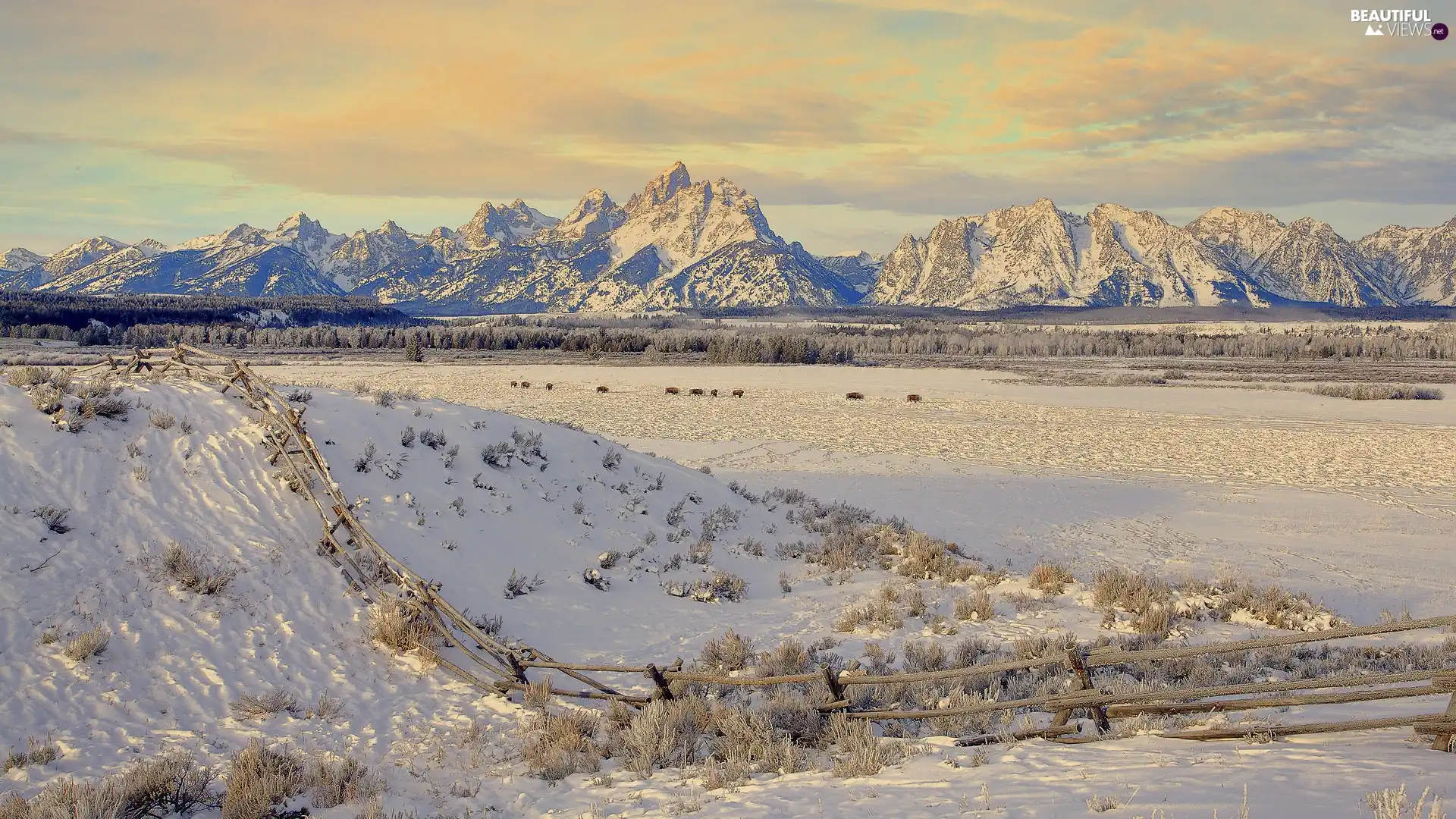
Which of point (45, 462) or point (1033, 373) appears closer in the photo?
point (45, 462)

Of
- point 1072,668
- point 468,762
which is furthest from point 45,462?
point 1072,668

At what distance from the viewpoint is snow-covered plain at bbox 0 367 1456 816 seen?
17.0 ft

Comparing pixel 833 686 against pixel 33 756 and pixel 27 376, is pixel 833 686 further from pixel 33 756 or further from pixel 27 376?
pixel 27 376

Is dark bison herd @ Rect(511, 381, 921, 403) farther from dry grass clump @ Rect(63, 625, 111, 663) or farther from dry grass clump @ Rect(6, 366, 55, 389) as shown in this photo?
dry grass clump @ Rect(63, 625, 111, 663)

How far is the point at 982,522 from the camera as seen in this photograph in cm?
1844

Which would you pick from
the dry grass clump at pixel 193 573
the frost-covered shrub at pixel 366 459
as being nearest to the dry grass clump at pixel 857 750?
the dry grass clump at pixel 193 573

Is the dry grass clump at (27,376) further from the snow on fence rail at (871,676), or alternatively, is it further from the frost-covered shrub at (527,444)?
the frost-covered shrub at (527,444)

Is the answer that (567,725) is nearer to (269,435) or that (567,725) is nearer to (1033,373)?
(269,435)

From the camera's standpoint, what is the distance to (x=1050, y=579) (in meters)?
11.9

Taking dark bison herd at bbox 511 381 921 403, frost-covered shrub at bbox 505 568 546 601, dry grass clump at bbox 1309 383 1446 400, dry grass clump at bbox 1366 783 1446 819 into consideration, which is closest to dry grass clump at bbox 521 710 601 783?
frost-covered shrub at bbox 505 568 546 601

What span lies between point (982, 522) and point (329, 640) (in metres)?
13.8

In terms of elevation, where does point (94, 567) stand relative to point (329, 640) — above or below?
above

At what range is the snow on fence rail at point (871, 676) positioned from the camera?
5.31 metres

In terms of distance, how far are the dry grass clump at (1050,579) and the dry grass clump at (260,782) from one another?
29.4 feet
